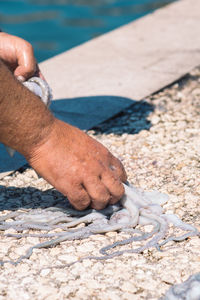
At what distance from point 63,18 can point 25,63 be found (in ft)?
21.0

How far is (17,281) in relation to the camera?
257 centimetres

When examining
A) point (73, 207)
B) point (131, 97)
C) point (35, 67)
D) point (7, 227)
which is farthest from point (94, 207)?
point (131, 97)

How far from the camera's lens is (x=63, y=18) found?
9469 millimetres

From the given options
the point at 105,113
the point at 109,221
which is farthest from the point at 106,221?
the point at 105,113

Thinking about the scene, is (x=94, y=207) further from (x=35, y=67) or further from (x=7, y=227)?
(x=35, y=67)

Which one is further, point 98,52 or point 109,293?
point 98,52

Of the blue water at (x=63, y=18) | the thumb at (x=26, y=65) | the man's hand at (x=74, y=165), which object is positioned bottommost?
the blue water at (x=63, y=18)

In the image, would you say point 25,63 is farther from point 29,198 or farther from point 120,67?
point 120,67

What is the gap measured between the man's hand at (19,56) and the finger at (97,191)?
0.89m

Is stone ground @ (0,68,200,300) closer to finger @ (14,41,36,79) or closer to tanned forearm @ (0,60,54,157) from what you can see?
tanned forearm @ (0,60,54,157)

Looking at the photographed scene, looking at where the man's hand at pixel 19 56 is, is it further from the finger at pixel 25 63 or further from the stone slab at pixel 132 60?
the stone slab at pixel 132 60

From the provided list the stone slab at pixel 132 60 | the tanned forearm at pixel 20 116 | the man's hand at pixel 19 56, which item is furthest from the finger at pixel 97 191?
the stone slab at pixel 132 60

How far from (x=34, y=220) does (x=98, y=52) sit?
2.98m

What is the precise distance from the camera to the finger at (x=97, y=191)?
2713mm
